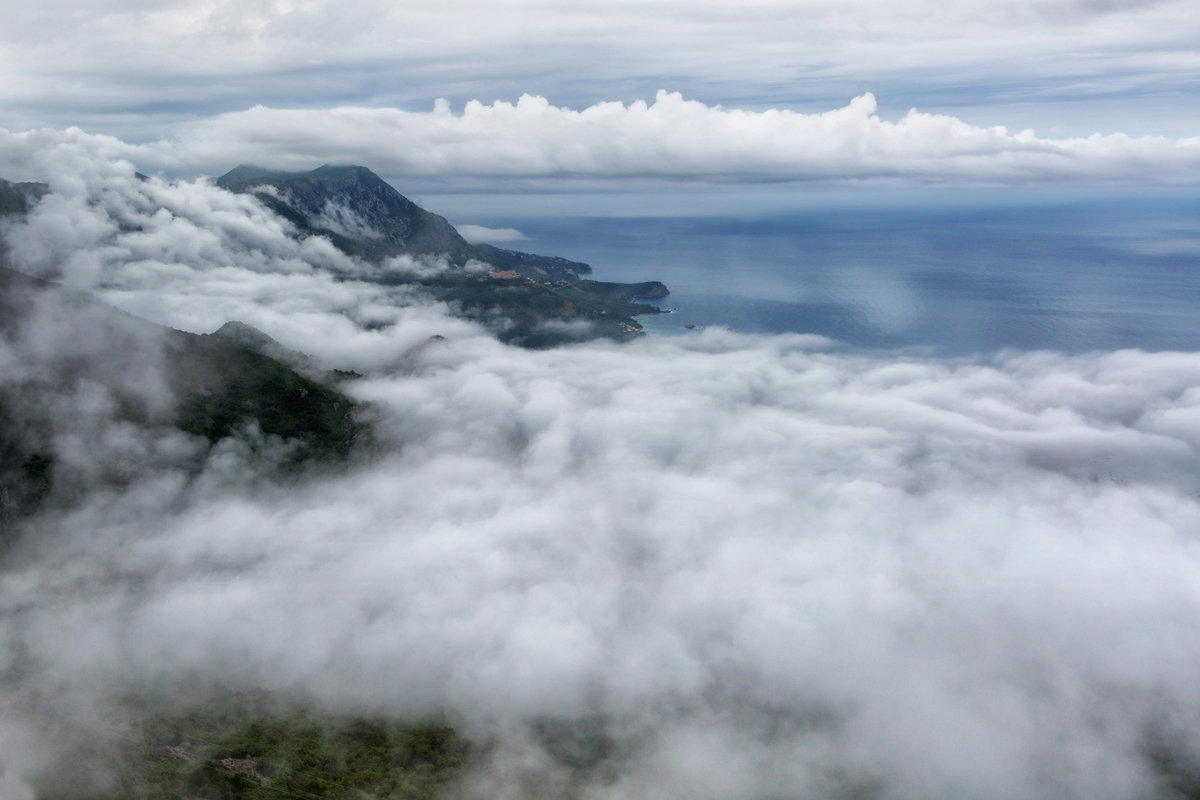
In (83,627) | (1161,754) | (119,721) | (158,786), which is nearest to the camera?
(158,786)

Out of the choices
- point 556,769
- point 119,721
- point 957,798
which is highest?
point 119,721

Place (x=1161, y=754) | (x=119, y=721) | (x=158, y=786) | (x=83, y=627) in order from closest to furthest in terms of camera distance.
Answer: (x=158, y=786), (x=119, y=721), (x=1161, y=754), (x=83, y=627)

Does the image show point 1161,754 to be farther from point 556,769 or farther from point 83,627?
point 83,627

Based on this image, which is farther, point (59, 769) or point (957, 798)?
point (957, 798)

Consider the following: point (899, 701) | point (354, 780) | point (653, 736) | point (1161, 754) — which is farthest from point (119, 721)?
point (1161, 754)

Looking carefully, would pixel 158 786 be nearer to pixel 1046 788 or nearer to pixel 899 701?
pixel 899 701

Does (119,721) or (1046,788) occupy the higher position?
(119,721)
